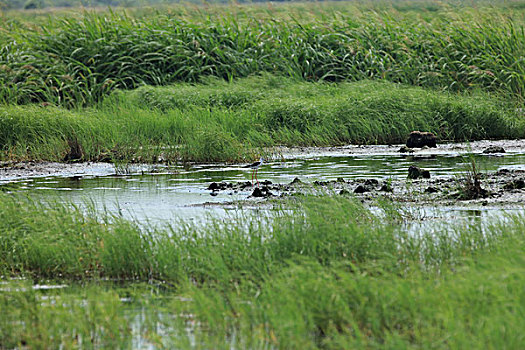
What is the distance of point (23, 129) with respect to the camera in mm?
13844

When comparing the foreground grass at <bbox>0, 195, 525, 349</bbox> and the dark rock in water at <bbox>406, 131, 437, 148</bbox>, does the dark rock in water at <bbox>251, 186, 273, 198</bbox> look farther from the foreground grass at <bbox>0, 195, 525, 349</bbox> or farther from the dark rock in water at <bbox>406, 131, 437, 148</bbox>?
the dark rock in water at <bbox>406, 131, 437, 148</bbox>

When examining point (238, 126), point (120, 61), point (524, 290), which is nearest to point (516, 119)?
point (238, 126)

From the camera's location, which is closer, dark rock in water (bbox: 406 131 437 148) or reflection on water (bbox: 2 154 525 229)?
reflection on water (bbox: 2 154 525 229)

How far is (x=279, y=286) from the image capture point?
15.7 feet

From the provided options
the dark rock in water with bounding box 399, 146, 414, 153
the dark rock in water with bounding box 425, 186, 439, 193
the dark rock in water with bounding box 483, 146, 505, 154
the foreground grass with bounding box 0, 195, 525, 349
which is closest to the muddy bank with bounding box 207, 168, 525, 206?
the dark rock in water with bounding box 425, 186, 439, 193

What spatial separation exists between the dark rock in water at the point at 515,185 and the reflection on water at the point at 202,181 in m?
0.67

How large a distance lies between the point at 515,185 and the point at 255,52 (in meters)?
10.3

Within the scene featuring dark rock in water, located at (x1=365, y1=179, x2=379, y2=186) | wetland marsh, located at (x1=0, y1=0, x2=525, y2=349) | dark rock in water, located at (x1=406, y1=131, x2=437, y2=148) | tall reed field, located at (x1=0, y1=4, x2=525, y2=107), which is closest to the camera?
wetland marsh, located at (x1=0, y1=0, x2=525, y2=349)

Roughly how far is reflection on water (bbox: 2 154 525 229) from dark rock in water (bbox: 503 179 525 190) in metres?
0.67

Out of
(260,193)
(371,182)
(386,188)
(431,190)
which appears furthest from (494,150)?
(260,193)

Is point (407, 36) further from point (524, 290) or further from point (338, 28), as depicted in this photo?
point (524, 290)

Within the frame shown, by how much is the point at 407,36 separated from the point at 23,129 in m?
8.75

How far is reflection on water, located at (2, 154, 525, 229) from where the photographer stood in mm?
8383

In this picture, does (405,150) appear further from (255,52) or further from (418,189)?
(255,52)
